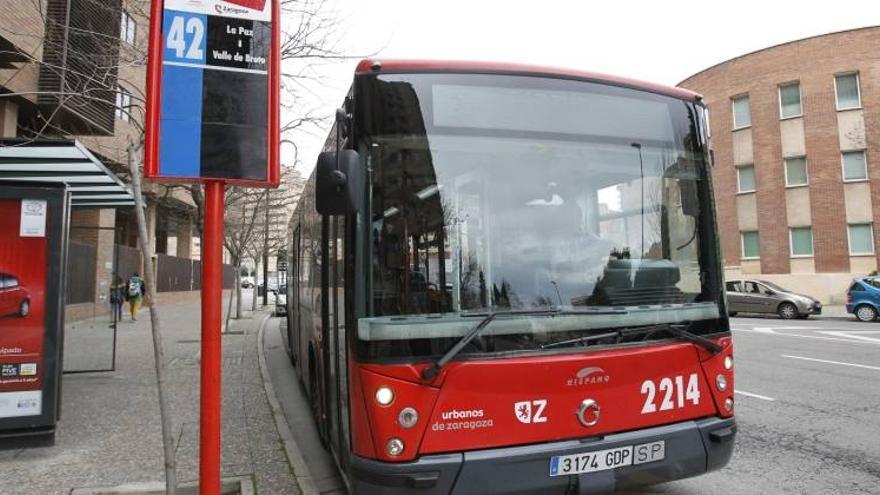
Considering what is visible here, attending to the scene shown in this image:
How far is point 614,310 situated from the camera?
11.2 feet

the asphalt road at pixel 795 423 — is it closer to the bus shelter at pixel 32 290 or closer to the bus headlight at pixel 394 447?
the bus headlight at pixel 394 447

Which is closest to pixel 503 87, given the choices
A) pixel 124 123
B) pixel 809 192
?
pixel 124 123

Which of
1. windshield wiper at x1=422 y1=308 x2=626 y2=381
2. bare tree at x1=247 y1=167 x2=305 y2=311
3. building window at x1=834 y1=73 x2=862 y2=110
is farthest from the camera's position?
building window at x1=834 y1=73 x2=862 y2=110

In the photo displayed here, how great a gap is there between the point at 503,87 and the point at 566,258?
42.7 inches

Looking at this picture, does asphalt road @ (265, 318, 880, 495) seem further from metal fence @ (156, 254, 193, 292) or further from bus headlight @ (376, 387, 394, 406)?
metal fence @ (156, 254, 193, 292)

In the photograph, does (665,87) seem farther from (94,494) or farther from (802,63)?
(802,63)

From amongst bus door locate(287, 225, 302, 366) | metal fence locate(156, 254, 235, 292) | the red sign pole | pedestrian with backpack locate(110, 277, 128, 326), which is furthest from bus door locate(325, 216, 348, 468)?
metal fence locate(156, 254, 235, 292)

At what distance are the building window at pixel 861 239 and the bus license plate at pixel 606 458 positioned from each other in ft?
93.9

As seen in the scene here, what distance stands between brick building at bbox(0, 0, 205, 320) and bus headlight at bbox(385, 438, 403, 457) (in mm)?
3523

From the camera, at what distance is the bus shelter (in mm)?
5250

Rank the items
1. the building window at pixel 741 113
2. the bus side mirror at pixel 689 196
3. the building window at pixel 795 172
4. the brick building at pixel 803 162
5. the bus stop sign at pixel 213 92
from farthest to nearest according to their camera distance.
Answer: the building window at pixel 741 113 < the building window at pixel 795 172 < the brick building at pixel 803 162 < the bus side mirror at pixel 689 196 < the bus stop sign at pixel 213 92

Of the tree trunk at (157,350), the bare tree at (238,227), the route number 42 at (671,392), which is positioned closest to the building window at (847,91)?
the bare tree at (238,227)

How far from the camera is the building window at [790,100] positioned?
93.0 feet

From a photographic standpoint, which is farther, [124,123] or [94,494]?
[124,123]
